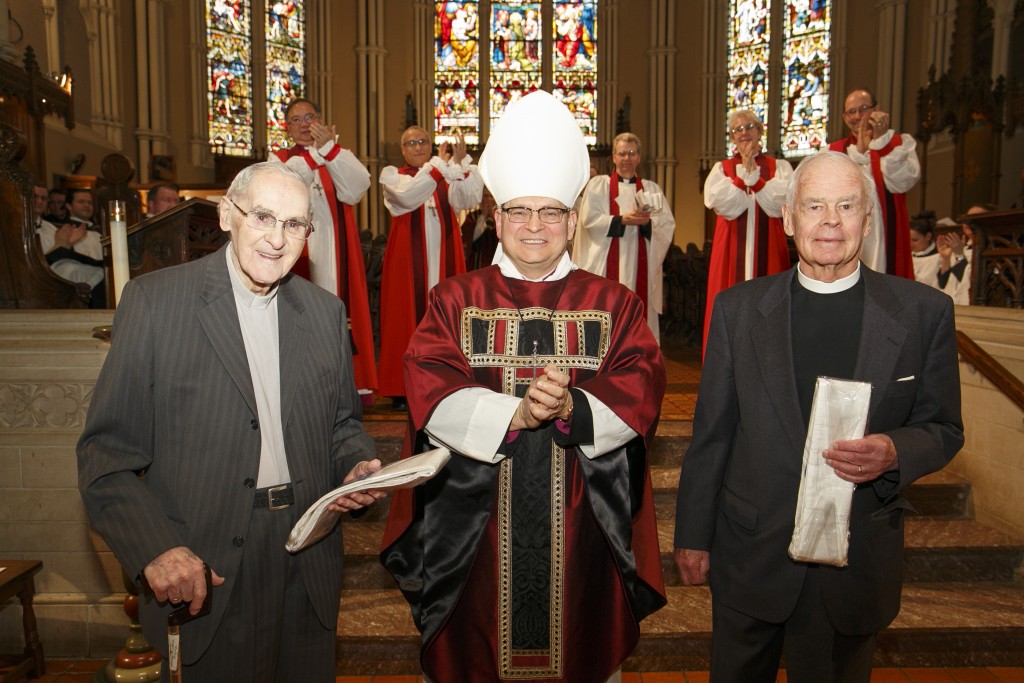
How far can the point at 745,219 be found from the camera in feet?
19.0

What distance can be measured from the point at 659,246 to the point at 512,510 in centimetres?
460

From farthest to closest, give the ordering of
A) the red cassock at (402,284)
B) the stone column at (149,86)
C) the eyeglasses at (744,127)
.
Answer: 1. the stone column at (149,86)
2. the red cassock at (402,284)
3. the eyeglasses at (744,127)

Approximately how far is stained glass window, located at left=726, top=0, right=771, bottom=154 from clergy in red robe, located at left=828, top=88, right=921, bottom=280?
10.1 meters

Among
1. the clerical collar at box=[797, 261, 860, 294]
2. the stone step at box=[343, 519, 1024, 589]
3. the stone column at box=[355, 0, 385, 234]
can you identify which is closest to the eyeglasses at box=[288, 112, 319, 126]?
the stone step at box=[343, 519, 1024, 589]

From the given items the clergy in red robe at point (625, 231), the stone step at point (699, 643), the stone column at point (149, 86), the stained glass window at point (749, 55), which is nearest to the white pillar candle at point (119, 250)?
the stone step at point (699, 643)

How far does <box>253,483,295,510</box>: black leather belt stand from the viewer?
1.82 m

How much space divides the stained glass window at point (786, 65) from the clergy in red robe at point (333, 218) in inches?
437

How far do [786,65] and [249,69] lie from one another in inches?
398

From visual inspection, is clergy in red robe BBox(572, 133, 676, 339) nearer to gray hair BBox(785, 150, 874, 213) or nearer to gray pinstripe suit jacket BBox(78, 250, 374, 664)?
gray hair BBox(785, 150, 874, 213)

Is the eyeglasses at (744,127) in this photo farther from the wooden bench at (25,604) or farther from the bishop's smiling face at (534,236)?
the wooden bench at (25,604)

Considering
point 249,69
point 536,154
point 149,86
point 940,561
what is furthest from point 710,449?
point 249,69

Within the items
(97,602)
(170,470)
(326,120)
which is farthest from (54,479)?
(326,120)

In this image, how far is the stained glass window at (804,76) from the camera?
14609 mm

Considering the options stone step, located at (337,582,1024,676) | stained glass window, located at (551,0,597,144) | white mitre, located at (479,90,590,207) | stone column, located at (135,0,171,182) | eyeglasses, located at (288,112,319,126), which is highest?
stained glass window, located at (551,0,597,144)
